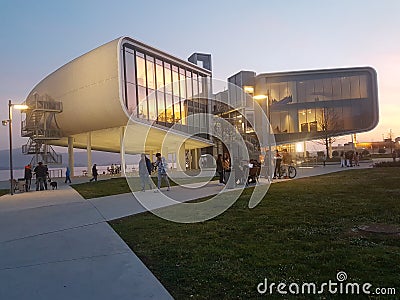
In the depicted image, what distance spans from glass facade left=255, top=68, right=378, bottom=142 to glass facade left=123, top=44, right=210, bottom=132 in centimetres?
1282

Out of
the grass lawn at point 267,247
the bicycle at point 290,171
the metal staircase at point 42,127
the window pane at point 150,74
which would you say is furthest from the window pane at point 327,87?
the grass lawn at point 267,247

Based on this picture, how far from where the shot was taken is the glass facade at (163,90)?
31.1 m

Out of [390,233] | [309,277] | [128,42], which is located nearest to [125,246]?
[309,277]

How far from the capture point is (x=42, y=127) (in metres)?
39.7

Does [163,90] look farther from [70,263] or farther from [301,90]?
[70,263]

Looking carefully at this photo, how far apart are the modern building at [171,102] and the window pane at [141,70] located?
0.09 meters

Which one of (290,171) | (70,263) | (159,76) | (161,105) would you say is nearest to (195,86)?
(159,76)

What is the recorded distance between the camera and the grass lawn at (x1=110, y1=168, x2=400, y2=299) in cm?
430

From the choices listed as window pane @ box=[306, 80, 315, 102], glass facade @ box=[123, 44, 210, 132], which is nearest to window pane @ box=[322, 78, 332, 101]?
window pane @ box=[306, 80, 315, 102]

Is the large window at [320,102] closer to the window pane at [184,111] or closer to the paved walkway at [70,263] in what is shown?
the window pane at [184,111]

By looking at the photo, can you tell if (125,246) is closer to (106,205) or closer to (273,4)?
(106,205)

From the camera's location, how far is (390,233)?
6.20 metres

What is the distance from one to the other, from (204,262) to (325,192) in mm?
8494

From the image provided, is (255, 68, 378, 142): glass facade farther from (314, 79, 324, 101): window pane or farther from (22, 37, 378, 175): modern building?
(22, 37, 378, 175): modern building
